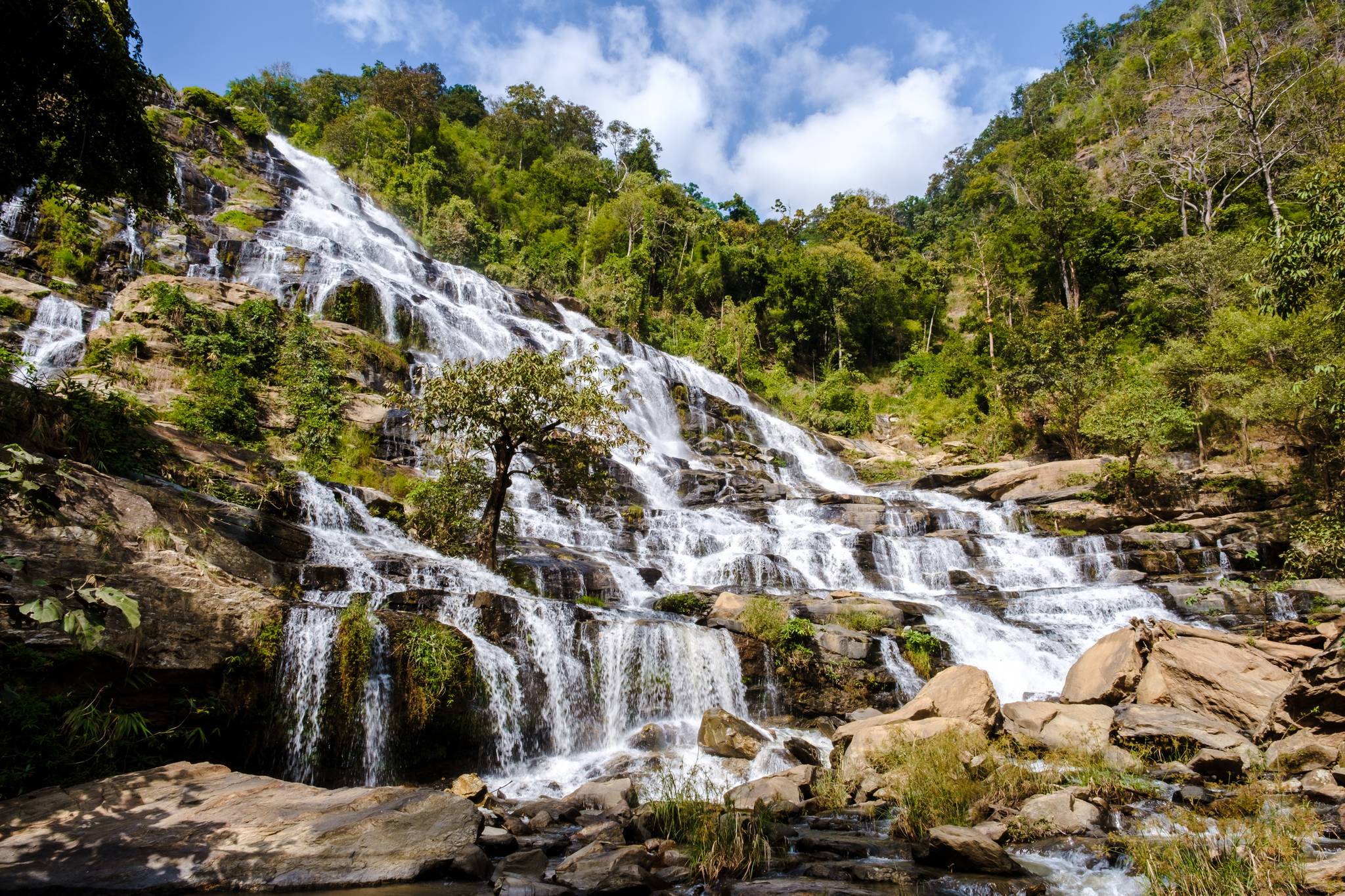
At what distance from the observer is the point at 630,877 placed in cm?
505

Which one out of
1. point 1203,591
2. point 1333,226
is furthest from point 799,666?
point 1333,226

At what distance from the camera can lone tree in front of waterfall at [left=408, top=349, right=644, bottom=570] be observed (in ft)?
42.9

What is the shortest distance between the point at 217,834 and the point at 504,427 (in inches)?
360

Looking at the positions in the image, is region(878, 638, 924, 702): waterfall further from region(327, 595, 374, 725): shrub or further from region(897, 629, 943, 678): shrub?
region(327, 595, 374, 725): shrub

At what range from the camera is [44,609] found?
3.22 m

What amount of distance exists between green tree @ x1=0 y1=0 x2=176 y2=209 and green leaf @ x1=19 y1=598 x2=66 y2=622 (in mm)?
8539

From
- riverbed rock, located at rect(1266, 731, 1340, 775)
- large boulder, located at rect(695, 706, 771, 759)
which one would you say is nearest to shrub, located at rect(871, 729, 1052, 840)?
large boulder, located at rect(695, 706, 771, 759)

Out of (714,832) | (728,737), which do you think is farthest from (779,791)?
(728,737)

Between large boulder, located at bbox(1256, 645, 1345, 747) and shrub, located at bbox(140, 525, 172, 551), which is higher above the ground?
shrub, located at bbox(140, 525, 172, 551)

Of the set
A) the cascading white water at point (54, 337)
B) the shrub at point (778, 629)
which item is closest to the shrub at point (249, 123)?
the cascading white water at point (54, 337)

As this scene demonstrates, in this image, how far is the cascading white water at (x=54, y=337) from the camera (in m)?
16.7

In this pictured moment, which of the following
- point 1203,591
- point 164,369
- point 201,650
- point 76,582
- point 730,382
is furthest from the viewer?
point 730,382

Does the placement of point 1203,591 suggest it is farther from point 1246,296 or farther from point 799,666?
point 1246,296

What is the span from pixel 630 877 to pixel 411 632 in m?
5.25
